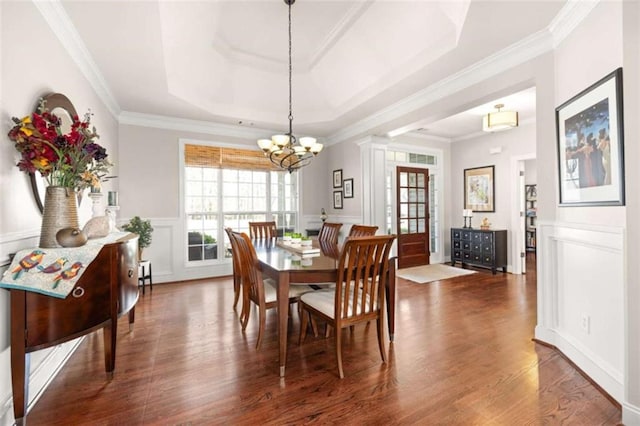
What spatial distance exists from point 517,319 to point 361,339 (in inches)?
69.5

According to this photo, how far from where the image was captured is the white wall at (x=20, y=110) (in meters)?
1.62

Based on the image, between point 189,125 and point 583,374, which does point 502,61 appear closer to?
point 583,374

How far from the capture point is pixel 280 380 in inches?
80.2

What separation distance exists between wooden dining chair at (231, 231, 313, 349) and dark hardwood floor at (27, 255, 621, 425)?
274 millimetres

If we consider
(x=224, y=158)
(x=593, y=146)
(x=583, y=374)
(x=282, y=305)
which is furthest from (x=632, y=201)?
(x=224, y=158)

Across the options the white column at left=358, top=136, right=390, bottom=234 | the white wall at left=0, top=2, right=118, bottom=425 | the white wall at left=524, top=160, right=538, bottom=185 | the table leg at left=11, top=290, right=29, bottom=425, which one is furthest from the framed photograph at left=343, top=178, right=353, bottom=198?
A: the white wall at left=524, top=160, right=538, bottom=185

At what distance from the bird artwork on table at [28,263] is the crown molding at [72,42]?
1.67 meters

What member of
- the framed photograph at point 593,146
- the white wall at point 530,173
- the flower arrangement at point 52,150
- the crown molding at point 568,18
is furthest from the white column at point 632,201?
the white wall at point 530,173

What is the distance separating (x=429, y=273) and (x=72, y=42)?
5527 millimetres

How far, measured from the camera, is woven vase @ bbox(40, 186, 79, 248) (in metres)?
1.77

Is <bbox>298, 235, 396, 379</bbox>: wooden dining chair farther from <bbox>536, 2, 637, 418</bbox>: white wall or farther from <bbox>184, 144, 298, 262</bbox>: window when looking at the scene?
<bbox>184, 144, 298, 262</bbox>: window

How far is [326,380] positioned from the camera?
2.03m

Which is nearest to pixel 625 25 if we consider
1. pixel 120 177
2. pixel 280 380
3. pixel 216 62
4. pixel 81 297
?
pixel 280 380

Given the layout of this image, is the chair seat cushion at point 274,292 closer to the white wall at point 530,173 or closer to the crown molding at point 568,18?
the crown molding at point 568,18
